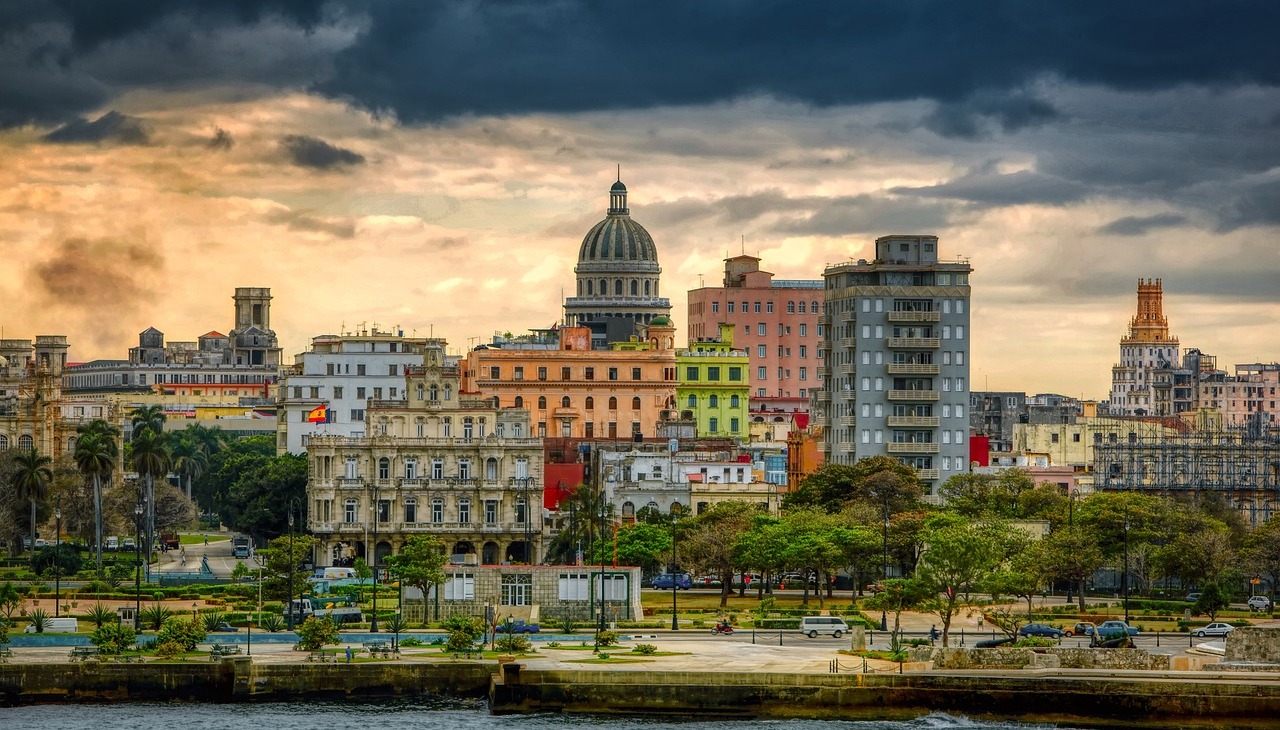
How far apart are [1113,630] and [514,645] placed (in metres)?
28.4

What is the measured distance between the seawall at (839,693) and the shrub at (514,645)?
609 cm

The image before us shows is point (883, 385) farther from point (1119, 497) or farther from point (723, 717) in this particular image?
point (723, 717)

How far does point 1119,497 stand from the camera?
509ft

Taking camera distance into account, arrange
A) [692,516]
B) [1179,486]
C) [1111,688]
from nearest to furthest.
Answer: [1111,688] → [692,516] → [1179,486]

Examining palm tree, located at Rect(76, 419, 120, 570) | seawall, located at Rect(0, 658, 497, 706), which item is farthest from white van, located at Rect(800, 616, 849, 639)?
palm tree, located at Rect(76, 419, 120, 570)

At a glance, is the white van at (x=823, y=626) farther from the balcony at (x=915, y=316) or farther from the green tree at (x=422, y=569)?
the balcony at (x=915, y=316)

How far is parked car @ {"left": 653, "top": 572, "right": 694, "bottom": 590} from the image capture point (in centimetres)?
14975

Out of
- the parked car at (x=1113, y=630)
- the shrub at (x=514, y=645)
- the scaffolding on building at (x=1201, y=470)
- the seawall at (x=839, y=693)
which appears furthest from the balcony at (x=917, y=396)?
the seawall at (x=839, y=693)

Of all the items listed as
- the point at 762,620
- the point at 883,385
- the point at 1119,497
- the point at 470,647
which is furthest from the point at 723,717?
the point at 883,385

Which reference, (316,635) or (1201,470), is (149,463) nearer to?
(316,635)

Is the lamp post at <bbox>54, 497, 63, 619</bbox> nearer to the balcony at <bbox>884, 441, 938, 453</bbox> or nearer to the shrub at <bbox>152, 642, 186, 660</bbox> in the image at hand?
the shrub at <bbox>152, 642, 186, 660</bbox>

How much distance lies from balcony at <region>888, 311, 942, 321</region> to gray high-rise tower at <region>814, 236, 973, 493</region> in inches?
2.9

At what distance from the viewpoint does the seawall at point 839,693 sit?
101938 mm

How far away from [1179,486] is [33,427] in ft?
291
